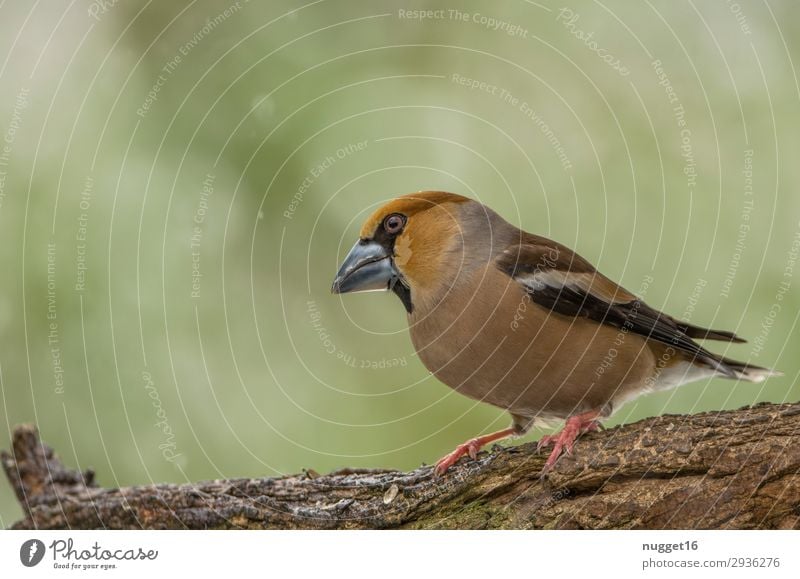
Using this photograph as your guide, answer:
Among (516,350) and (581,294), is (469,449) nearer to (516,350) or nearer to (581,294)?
(516,350)

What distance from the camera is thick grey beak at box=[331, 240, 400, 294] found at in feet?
15.1

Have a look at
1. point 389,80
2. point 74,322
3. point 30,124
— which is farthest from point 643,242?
point 30,124

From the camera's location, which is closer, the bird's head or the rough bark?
the rough bark

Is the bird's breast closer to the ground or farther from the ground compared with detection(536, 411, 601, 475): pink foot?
farther from the ground

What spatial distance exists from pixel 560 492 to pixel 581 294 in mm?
1159

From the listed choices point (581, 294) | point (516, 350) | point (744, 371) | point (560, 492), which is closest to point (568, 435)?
point (560, 492)

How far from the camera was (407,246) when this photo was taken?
474 centimetres

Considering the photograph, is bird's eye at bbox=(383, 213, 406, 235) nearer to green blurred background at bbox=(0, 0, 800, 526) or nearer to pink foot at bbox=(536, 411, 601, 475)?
green blurred background at bbox=(0, 0, 800, 526)

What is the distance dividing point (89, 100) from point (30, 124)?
400 millimetres
